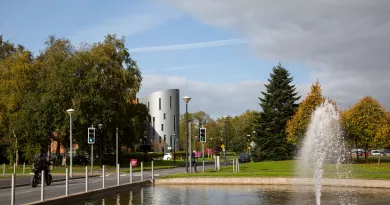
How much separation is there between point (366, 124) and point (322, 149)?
54.9 ft

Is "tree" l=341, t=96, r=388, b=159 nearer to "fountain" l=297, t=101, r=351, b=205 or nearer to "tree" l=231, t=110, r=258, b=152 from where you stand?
"fountain" l=297, t=101, r=351, b=205

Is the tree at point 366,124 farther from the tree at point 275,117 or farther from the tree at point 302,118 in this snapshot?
the tree at point 275,117

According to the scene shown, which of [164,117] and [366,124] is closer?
[366,124]

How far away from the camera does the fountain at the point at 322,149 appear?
1042 inches

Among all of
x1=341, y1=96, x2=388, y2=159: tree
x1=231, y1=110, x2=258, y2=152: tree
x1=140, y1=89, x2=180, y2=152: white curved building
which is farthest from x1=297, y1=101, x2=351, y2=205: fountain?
x1=140, y1=89, x2=180, y2=152: white curved building

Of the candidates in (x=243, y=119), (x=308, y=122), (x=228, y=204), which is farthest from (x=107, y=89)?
(x=243, y=119)

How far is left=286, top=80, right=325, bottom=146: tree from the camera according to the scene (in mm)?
51656

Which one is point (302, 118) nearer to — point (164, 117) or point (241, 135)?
point (241, 135)

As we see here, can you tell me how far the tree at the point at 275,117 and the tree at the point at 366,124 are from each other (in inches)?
272

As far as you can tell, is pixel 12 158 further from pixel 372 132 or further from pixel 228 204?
pixel 228 204

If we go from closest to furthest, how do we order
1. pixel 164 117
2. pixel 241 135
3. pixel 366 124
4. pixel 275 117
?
1. pixel 366 124
2. pixel 275 117
3. pixel 241 135
4. pixel 164 117

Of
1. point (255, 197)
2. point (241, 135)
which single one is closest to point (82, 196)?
point (255, 197)

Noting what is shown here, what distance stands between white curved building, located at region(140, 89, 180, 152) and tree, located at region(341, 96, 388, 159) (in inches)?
2700

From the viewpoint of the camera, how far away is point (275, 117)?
5781 cm
